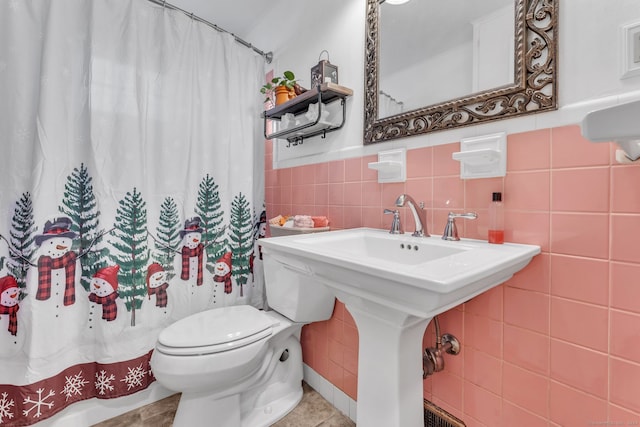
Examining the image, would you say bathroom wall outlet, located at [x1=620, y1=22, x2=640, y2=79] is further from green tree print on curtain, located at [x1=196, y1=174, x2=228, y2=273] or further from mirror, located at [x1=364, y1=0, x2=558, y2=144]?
green tree print on curtain, located at [x1=196, y1=174, x2=228, y2=273]

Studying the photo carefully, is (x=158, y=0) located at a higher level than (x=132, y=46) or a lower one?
higher

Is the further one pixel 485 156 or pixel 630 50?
pixel 485 156

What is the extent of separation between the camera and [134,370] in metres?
1.32

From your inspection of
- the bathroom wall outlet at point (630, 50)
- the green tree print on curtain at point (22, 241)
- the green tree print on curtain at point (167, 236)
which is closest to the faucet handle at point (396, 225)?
the bathroom wall outlet at point (630, 50)

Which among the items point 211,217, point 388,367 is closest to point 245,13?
point 211,217

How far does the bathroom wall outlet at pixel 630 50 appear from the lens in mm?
637

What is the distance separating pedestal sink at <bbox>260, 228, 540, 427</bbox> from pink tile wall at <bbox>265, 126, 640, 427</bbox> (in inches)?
3.8

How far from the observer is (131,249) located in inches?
51.9

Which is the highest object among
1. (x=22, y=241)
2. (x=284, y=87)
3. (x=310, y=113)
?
(x=284, y=87)

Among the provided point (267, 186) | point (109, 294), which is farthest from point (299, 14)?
point (109, 294)

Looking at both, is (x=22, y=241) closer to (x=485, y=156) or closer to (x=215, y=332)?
(x=215, y=332)

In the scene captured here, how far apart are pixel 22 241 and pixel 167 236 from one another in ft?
1.68

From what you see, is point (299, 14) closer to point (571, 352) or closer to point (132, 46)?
point (132, 46)

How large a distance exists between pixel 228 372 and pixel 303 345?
60 cm
